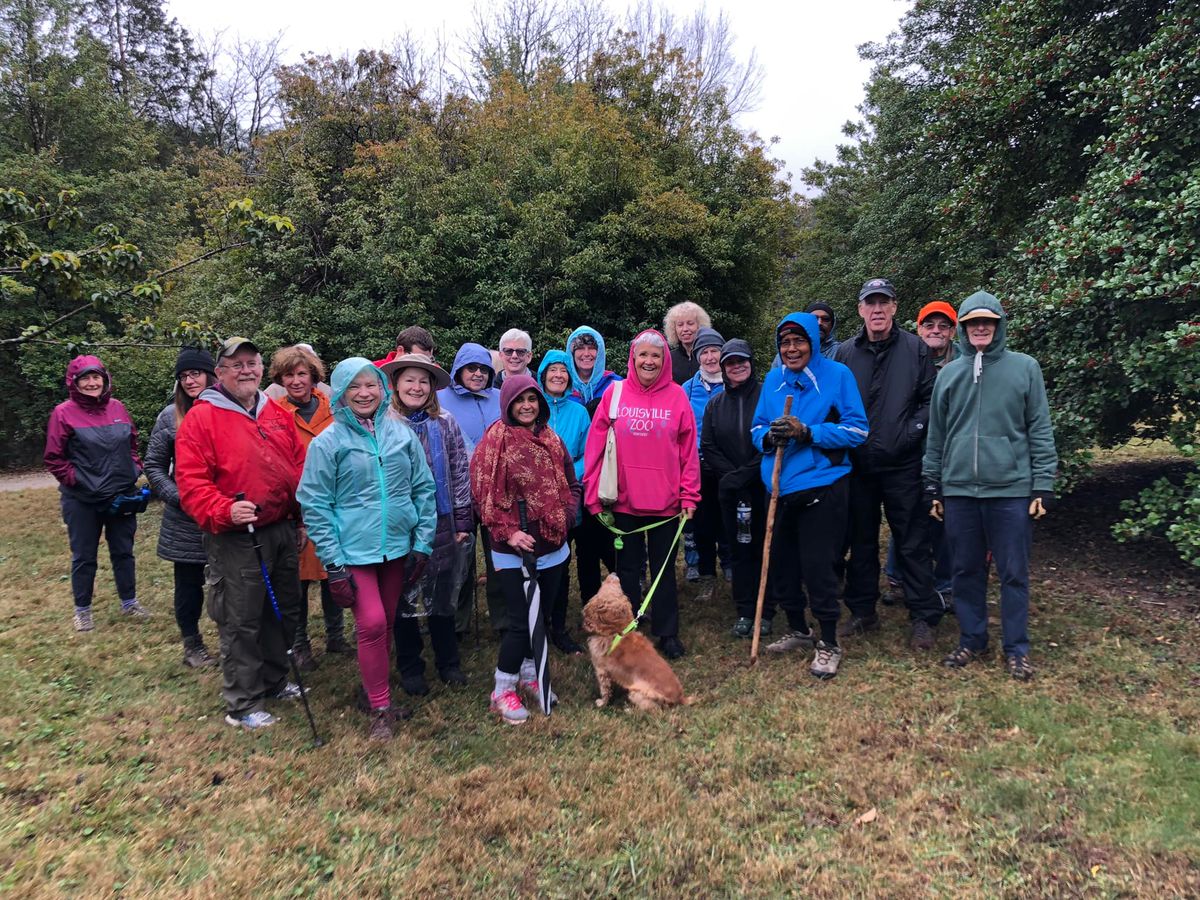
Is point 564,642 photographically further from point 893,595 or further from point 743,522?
point 893,595

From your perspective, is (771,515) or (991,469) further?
(771,515)

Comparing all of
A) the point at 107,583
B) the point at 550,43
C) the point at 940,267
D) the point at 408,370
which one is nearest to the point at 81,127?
the point at 550,43

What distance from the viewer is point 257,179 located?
14523 millimetres

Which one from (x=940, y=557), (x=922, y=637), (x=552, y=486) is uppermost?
(x=552, y=486)

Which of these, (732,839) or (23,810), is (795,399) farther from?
(23,810)

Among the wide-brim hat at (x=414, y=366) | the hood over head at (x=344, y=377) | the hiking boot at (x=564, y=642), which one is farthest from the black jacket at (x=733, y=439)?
the hood over head at (x=344, y=377)

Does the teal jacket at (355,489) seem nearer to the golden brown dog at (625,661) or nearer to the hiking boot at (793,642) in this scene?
the golden brown dog at (625,661)

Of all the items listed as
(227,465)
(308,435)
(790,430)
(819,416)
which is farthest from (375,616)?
(819,416)

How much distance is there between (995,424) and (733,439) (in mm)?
1715

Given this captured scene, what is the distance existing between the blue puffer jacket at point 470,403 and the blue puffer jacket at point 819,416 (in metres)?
2.11

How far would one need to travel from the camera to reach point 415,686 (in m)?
4.25

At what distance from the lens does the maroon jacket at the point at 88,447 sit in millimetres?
5293

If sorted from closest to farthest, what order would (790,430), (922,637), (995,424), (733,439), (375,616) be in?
(375,616), (995,424), (790,430), (922,637), (733,439)

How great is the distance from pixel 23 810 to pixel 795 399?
15.5ft
